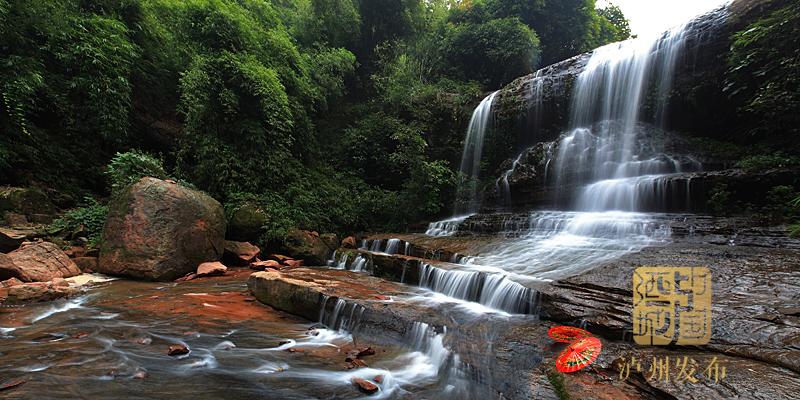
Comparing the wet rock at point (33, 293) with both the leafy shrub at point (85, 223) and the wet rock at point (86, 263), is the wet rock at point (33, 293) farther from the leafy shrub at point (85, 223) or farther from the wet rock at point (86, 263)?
the leafy shrub at point (85, 223)

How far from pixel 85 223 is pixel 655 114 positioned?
570 inches

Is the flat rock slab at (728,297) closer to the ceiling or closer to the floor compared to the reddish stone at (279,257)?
closer to the ceiling

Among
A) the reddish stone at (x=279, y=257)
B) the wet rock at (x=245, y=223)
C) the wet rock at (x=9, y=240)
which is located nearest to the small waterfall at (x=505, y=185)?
the reddish stone at (x=279, y=257)

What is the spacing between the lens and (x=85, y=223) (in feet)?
24.5

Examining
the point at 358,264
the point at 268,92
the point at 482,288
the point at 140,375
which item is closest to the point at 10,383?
the point at 140,375

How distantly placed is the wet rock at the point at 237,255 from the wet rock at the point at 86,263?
91.0 inches

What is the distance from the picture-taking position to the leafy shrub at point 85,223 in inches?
283

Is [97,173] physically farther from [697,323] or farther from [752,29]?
[752,29]

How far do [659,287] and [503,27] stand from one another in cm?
1456

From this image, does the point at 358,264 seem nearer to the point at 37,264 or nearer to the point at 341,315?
the point at 341,315

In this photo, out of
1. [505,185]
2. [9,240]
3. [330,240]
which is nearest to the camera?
[9,240]

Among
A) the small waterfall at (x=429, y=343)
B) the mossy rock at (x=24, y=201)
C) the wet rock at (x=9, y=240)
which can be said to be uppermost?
the mossy rock at (x=24, y=201)

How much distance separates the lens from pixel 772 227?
5.39m

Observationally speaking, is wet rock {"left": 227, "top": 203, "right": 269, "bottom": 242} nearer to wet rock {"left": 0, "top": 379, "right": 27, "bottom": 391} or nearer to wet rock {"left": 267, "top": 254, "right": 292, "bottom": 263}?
wet rock {"left": 267, "top": 254, "right": 292, "bottom": 263}
